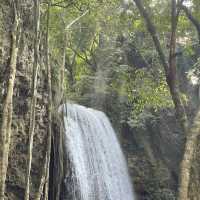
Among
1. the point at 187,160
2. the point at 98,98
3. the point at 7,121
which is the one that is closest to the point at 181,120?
the point at 187,160

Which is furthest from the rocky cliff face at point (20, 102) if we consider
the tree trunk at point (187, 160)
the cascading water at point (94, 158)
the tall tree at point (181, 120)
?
the tree trunk at point (187, 160)

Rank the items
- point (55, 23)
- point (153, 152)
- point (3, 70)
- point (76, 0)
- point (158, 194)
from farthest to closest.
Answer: point (153, 152) < point (158, 194) < point (55, 23) < point (76, 0) < point (3, 70)

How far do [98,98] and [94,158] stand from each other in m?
3.23

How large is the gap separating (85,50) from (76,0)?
734cm

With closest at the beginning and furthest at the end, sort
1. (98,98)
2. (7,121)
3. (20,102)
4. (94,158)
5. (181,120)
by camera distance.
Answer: (7,121)
(181,120)
(20,102)
(94,158)
(98,98)

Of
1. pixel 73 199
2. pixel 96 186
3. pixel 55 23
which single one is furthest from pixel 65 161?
pixel 55 23

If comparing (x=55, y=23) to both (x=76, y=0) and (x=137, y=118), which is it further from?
(x=137, y=118)

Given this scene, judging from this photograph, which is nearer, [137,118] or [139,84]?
[139,84]

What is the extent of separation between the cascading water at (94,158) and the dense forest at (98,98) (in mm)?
40

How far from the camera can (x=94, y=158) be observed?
34.6 ft

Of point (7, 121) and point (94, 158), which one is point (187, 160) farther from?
point (94, 158)

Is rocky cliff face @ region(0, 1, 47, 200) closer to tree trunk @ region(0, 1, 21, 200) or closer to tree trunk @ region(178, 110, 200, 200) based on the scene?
tree trunk @ region(0, 1, 21, 200)

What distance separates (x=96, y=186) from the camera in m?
10.1

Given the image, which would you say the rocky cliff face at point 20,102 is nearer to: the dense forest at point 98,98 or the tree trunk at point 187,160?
the dense forest at point 98,98
